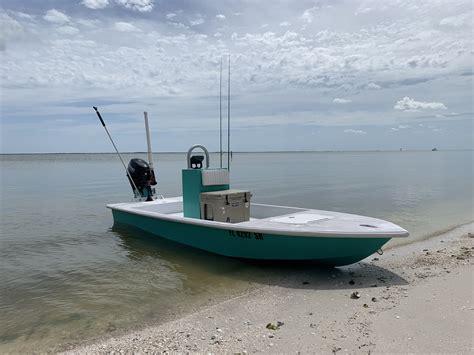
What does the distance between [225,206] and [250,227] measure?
3.67 ft

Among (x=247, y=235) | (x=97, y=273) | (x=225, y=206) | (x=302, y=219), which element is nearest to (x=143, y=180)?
(x=97, y=273)

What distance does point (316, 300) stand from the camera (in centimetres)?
581

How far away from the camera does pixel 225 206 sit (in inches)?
311

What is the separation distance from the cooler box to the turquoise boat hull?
1.04 ft

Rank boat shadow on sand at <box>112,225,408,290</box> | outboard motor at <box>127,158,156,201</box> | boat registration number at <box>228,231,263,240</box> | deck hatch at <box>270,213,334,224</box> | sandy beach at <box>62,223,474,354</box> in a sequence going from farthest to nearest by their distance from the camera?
outboard motor at <box>127,158,156,201</box>, deck hatch at <box>270,213,334,224</box>, boat registration number at <box>228,231,263,240</box>, boat shadow on sand at <box>112,225,408,290</box>, sandy beach at <box>62,223,474,354</box>

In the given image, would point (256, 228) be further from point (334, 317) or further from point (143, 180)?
point (143, 180)

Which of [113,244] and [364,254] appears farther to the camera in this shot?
[113,244]

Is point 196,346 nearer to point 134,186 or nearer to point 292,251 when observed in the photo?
point 292,251

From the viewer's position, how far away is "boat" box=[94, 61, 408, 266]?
6.38 meters

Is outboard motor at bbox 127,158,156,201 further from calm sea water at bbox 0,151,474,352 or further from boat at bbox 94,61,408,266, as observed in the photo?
calm sea water at bbox 0,151,474,352

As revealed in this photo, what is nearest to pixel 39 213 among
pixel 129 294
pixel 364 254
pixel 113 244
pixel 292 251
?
pixel 113 244

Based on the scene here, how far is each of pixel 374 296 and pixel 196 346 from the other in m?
2.81

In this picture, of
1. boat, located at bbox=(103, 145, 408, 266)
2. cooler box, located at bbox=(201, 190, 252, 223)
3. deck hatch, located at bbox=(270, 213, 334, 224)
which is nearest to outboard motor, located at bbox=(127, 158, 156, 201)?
boat, located at bbox=(103, 145, 408, 266)

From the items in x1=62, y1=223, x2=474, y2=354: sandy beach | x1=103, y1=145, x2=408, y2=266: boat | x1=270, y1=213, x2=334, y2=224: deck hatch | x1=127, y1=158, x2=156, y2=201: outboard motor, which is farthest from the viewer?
x1=127, y1=158, x2=156, y2=201: outboard motor
